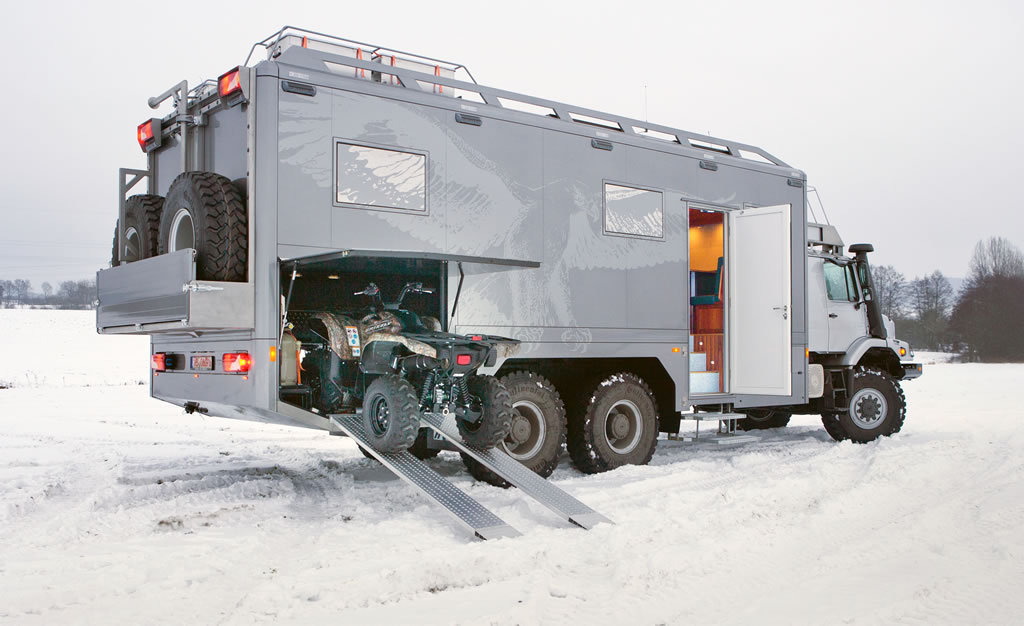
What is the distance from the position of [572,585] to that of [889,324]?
9.00 meters

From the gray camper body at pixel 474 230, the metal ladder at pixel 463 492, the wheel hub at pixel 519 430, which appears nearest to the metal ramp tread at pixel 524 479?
the metal ladder at pixel 463 492

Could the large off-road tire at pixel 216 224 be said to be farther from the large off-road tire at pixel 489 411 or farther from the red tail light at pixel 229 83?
the large off-road tire at pixel 489 411

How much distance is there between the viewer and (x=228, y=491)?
7004mm

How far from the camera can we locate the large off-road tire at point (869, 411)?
35.9 feet

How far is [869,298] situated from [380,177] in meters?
7.23

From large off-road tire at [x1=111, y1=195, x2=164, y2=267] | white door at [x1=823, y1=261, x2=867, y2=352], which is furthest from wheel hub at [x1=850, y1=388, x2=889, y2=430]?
large off-road tire at [x1=111, y1=195, x2=164, y2=267]

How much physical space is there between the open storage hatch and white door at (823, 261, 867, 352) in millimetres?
7574

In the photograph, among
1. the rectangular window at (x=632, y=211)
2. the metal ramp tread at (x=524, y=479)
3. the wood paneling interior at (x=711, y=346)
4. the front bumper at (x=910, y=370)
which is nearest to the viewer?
the metal ramp tread at (x=524, y=479)

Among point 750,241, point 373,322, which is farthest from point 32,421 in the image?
point 750,241

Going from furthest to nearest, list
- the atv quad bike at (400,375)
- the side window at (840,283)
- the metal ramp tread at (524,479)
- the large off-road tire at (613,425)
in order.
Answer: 1. the side window at (840,283)
2. the large off-road tire at (613,425)
3. the atv quad bike at (400,375)
4. the metal ramp tread at (524,479)

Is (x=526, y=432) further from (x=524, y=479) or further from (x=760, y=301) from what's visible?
(x=760, y=301)

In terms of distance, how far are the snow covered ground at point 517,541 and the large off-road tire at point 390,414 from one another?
54 cm

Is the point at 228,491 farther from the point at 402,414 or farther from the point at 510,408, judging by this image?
the point at 510,408

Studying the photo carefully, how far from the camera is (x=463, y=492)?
6113 millimetres
